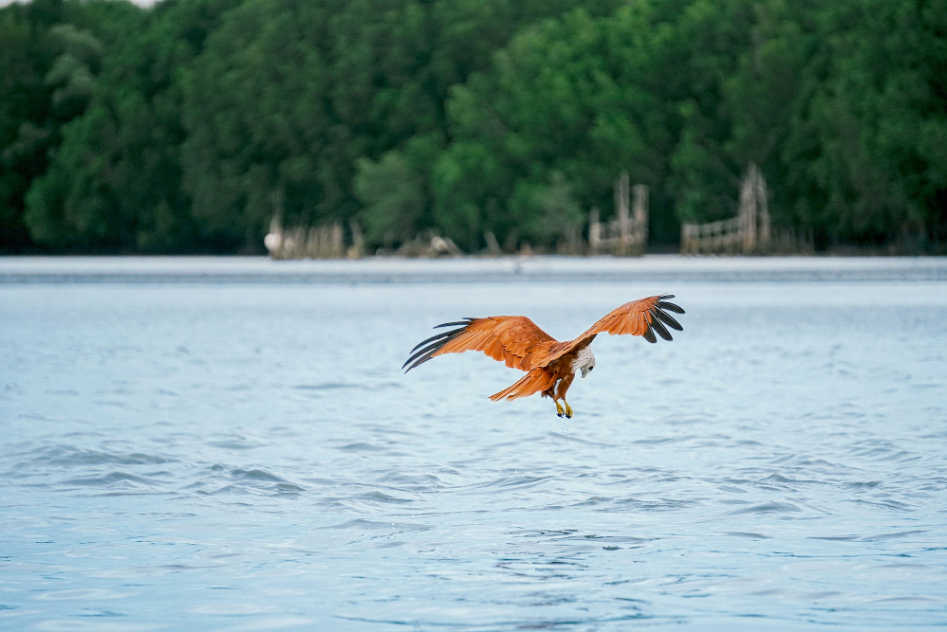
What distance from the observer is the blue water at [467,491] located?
6965 mm

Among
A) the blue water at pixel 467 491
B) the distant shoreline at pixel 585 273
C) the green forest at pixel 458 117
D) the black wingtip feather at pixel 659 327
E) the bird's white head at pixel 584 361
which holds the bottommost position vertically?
the blue water at pixel 467 491

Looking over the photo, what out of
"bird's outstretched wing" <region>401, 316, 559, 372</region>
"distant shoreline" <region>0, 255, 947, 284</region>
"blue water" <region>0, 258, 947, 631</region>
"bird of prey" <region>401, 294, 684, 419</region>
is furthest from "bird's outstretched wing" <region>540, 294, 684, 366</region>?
"distant shoreline" <region>0, 255, 947, 284</region>

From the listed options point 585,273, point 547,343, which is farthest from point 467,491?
point 585,273

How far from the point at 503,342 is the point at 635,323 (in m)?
0.86

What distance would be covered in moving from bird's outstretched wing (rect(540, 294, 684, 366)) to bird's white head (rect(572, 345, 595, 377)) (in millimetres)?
71

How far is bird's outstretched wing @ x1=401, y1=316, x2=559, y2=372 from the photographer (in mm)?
7754

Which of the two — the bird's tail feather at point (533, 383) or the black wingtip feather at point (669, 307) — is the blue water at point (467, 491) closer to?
the bird's tail feather at point (533, 383)

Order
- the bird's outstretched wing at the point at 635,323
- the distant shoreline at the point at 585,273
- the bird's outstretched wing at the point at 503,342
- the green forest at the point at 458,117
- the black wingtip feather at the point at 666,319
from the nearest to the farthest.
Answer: the bird's outstretched wing at the point at 635,323 → the black wingtip feather at the point at 666,319 → the bird's outstretched wing at the point at 503,342 → the distant shoreline at the point at 585,273 → the green forest at the point at 458,117

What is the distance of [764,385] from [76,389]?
777cm

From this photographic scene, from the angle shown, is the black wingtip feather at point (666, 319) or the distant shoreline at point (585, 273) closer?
the black wingtip feather at point (666, 319)

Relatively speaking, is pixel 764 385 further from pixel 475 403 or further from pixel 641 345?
pixel 641 345

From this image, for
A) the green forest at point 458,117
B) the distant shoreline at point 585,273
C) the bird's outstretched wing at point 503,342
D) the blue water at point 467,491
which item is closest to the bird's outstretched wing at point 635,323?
the bird's outstretched wing at point 503,342

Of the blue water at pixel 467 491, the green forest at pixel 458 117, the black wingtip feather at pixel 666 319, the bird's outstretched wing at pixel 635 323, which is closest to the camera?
the blue water at pixel 467 491

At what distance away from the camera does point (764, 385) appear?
17.0m
